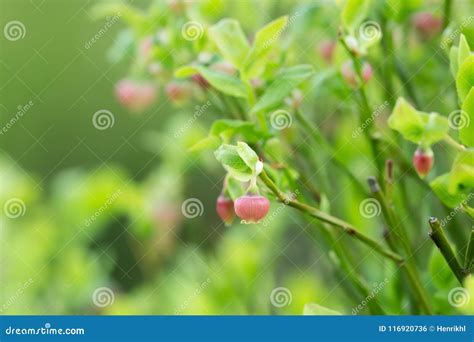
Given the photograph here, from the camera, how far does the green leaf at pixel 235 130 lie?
95cm

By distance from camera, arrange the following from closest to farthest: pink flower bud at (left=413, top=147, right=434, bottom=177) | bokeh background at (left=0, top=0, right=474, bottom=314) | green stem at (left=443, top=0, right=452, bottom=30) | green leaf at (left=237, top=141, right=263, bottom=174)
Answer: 1. green leaf at (left=237, top=141, right=263, bottom=174)
2. pink flower bud at (left=413, top=147, right=434, bottom=177)
3. green stem at (left=443, top=0, right=452, bottom=30)
4. bokeh background at (left=0, top=0, right=474, bottom=314)

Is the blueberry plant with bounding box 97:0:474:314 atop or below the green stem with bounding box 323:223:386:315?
atop

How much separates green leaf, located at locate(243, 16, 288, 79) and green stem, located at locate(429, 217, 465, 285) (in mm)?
302

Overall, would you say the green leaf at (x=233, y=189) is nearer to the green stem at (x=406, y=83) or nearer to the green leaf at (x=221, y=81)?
the green leaf at (x=221, y=81)

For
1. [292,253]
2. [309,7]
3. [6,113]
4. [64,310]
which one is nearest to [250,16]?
[309,7]

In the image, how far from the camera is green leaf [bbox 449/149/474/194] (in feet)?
2.78

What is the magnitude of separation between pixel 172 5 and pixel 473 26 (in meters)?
0.44

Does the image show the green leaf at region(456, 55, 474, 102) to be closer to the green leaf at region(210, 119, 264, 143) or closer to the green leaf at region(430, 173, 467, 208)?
the green leaf at region(430, 173, 467, 208)

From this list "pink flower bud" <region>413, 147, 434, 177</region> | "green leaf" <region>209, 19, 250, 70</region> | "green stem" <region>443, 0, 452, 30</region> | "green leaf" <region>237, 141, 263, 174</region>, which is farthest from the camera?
"green stem" <region>443, 0, 452, 30</region>

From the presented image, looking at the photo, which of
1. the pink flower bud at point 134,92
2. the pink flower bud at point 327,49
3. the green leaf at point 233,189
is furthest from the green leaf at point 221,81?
the pink flower bud at point 327,49

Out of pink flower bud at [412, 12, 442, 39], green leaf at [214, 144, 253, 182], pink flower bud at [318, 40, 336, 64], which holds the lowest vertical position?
green leaf at [214, 144, 253, 182]

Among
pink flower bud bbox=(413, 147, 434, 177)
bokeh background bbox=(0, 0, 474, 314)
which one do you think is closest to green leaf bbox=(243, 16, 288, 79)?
bokeh background bbox=(0, 0, 474, 314)

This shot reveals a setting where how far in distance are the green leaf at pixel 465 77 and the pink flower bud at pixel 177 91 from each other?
0.51 m

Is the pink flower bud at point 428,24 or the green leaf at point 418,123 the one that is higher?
the pink flower bud at point 428,24
